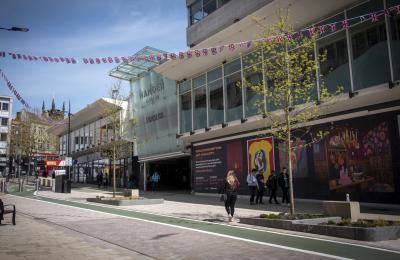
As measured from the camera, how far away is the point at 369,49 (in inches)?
677

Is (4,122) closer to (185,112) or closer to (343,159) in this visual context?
(185,112)

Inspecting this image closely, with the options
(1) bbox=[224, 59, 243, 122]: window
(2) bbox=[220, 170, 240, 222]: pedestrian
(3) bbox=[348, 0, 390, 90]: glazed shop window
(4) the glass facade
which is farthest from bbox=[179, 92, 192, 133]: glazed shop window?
(2) bbox=[220, 170, 240, 222]: pedestrian

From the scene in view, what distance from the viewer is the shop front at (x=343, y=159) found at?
16.3 meters

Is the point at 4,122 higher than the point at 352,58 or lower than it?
higher

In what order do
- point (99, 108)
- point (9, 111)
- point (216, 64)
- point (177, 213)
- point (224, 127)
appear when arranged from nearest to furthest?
point (177, 213)
point (224, 127)
point (216, 64)
point (99, 108)
point (9, 111)

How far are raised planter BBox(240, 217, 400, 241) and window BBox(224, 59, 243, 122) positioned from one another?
12367mm

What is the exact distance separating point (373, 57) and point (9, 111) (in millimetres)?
93550

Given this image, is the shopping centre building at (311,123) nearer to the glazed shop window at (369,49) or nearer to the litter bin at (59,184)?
the glazed shop window at (369,49)

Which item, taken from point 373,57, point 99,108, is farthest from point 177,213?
point 99,108

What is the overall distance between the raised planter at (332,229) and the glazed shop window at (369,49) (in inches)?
298

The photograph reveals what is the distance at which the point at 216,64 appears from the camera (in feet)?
87.4

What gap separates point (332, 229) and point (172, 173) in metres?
30.8

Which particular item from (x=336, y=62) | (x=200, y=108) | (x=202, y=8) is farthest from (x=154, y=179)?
(x=336, y=62)

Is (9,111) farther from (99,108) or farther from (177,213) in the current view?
(177,213)
